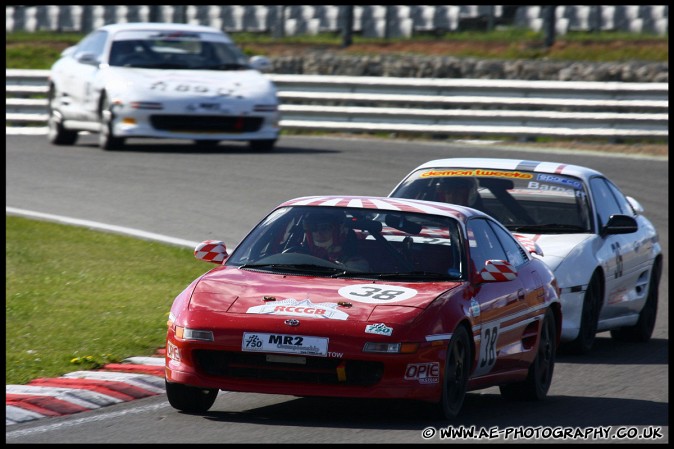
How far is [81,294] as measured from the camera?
36.0ft

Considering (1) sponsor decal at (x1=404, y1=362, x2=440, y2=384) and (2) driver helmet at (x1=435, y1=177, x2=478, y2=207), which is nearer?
(1) sponsor decal at (x1=404, y1=362, x2=440, y2=384)

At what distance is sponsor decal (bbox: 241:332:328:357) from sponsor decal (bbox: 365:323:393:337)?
0.22 m

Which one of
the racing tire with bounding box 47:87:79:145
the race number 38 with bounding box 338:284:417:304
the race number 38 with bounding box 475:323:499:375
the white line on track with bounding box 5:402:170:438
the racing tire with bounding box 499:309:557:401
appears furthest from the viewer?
the racing tire with bounding box 47:87:79:145

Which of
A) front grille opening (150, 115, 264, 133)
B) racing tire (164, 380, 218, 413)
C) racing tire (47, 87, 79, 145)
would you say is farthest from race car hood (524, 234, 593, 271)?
racing tire (47, 87, 79, 145)

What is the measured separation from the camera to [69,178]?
17594 millimetres

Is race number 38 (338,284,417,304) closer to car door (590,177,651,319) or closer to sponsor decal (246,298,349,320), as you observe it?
sponsor decal (246,298,349,320)

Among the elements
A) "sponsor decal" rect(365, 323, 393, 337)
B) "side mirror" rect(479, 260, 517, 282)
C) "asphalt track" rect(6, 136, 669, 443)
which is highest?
"side mirror" rect(479, 260, 517, 282)

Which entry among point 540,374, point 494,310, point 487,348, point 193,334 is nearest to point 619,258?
point 540,374

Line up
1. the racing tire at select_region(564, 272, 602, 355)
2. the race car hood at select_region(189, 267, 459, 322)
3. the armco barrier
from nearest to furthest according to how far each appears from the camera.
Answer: the race car hood at select_region(189, 267, 459, 322), the racing tire at select_region(564, 272, 602, 355), the armco barrier

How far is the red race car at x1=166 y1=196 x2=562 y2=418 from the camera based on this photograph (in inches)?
286

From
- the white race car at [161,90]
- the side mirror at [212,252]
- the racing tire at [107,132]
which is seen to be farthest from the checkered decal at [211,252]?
the racing tire at [107,132]

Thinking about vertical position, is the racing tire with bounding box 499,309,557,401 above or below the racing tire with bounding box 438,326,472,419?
below

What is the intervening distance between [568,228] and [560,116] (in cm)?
1076

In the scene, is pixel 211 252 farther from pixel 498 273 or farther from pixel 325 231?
pixel 498 273
